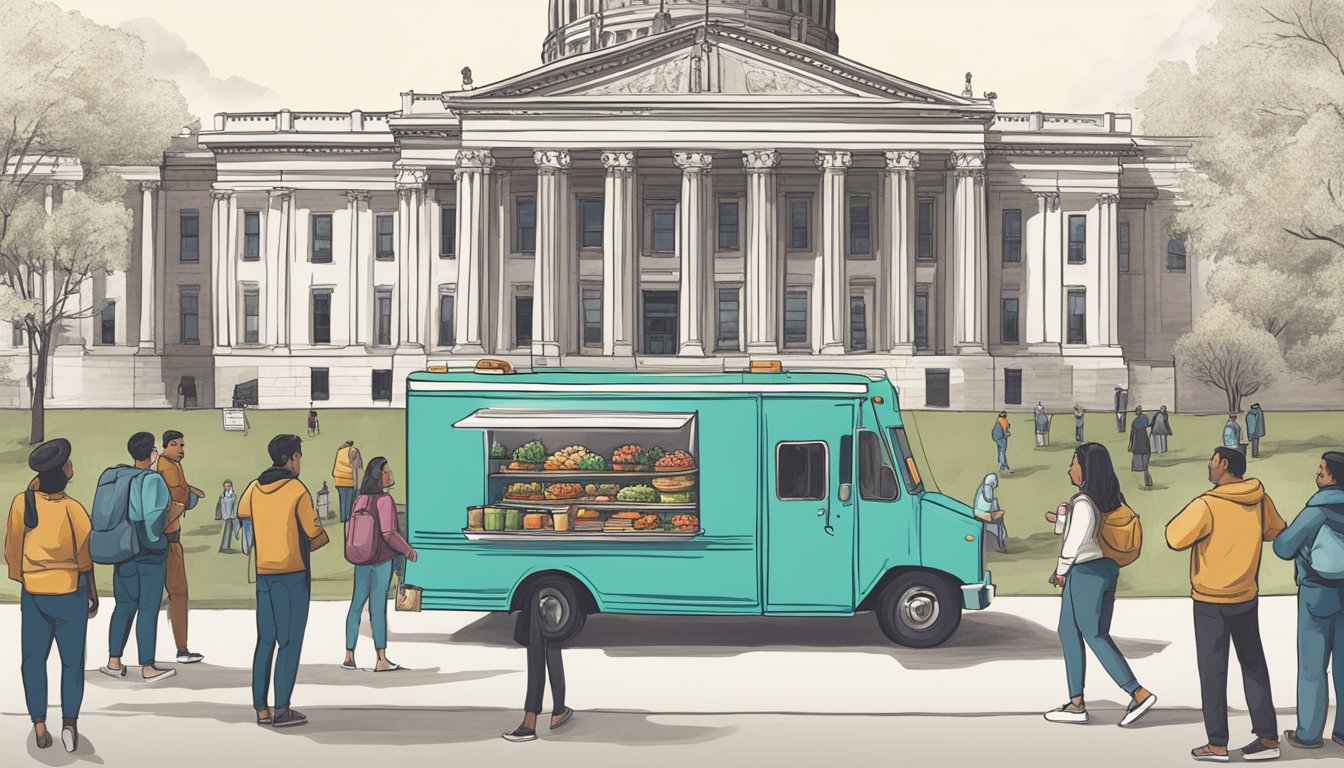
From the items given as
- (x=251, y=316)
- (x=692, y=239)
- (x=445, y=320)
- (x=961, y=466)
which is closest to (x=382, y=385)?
(x=445, y=320)

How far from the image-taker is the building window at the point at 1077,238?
6969 cm

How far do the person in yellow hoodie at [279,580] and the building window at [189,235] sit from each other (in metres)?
64.2

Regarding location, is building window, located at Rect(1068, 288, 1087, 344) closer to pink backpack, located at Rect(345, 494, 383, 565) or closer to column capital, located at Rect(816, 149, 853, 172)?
column capital, located at Rect(816, 149, 853, 172)

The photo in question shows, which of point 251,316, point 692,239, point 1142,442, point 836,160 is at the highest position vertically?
point 836,160

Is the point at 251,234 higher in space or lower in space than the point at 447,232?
higher

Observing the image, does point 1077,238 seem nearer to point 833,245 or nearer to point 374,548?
point 833,245

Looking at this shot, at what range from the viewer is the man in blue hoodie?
449 inches

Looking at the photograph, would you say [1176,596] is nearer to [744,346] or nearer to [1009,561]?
[1009,561]

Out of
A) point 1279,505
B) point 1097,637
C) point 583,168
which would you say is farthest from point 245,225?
point 1097,637

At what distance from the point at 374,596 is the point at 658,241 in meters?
53.8

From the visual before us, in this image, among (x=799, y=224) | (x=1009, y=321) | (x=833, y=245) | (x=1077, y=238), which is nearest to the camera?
(x=833, y=245)

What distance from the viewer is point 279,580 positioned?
40.7 ft

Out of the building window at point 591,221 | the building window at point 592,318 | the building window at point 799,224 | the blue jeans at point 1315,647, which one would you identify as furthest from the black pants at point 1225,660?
the building window at point 591,221

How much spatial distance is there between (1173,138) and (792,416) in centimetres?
5822
